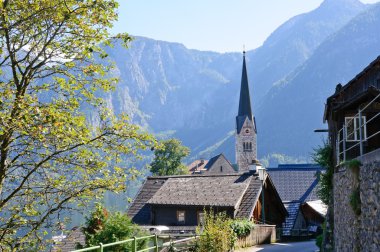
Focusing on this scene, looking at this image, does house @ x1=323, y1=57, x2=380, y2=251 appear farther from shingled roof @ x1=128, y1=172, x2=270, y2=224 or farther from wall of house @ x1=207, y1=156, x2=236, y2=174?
wall of house @ x1=207, y1=156, x2=236, y2=174

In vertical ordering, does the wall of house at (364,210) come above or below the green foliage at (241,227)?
above

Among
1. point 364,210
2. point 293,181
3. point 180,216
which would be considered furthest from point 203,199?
point 293,181

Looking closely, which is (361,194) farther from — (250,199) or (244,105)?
(244,105)

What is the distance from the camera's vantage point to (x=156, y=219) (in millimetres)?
31406

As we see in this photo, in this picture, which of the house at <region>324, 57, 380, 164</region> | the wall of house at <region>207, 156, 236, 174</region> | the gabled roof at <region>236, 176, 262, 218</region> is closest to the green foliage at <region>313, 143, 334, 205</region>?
the house at <region>324, 57, 380, 164</region>

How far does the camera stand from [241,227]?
2209 centimetres

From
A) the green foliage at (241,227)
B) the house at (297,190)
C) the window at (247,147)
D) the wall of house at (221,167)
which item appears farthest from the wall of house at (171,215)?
the window at (247,147)

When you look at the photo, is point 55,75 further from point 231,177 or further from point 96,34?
point 231,177

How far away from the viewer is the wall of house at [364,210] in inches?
290

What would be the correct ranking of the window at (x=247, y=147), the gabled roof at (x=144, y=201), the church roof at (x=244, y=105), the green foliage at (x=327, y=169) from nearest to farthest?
the green foliage at (x=327, y=169) < the gabled roof at (x=144, y=201) < the window at (x=247, y=147) < the church roof at (x=244, y=105)

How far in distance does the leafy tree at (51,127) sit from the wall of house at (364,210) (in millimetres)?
3771

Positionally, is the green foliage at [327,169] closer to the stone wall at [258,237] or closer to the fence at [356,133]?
the fence at [356,133]

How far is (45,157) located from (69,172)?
2.23 feet

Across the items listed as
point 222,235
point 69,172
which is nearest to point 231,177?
point 222,235
